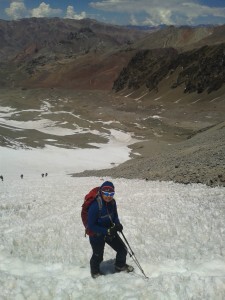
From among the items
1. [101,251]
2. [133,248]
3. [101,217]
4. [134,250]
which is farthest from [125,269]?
[101,217]

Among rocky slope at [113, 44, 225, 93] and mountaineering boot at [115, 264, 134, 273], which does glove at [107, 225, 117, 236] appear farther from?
rocky slope at [113, 44, 225, 93]

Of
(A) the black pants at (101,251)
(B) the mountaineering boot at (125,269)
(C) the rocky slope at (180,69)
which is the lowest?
(B) the mountaineering boot at (125,269)

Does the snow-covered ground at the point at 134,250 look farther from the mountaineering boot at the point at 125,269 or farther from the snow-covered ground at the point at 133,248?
the mountaineering boot at the point at 125,269

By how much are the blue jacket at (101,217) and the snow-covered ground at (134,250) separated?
3.75 ft

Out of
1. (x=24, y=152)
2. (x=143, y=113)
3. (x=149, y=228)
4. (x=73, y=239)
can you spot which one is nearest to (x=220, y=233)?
(x=149, y=228)

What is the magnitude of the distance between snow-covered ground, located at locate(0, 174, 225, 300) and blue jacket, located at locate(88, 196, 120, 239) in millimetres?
1143

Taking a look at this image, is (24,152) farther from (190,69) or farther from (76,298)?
(190,69)

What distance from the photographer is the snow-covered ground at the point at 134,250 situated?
8281 millimetres

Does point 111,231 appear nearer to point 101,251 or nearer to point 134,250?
point 101,251

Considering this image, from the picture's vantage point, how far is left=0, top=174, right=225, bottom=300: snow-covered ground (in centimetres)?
828

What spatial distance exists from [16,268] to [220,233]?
18.9 ft

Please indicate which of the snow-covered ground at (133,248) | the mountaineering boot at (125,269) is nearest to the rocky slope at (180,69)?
the snow-covered ground at (133,248)

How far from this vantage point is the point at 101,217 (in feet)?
29.8

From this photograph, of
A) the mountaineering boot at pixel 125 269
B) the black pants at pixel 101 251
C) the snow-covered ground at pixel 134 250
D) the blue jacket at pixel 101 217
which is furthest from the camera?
the mountaineering boot at pixel 125 269
